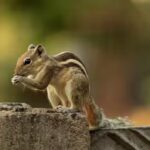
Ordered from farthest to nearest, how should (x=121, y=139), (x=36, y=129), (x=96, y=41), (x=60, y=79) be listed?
(x=96, y=41), (x=60, y=79), (x=121, y=139), (x=36, y=129)

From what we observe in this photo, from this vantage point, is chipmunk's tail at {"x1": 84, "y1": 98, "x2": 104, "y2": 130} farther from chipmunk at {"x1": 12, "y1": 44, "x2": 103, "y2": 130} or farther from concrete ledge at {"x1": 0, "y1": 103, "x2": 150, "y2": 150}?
concrete ledge at {"x1": 0, "y1": 103, "x2": 150, "y2": 150}

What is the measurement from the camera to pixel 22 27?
1367 cm

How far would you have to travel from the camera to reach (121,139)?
13.8 feet

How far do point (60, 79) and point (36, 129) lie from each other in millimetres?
563

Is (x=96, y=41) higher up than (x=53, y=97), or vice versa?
(x=96, y=41)

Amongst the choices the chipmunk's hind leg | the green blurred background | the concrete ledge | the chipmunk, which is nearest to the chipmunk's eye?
the chipmunk

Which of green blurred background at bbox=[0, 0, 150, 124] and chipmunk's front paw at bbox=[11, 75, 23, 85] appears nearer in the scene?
chipmunk's front paw at bbox=[11, 75, 23, 85]

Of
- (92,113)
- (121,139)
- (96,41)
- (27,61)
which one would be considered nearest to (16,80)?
(27,61)

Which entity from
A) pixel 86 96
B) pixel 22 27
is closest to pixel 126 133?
pixel 86 96

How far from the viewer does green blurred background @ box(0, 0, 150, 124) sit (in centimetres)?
1342

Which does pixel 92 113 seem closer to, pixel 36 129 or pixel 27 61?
pixel 27 61

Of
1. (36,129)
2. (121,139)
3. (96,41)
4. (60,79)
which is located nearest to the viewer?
(36,129)

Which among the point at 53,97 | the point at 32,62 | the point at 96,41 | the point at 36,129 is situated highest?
the point at 96,41

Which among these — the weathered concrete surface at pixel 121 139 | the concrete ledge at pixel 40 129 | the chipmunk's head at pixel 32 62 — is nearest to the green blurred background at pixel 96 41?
the chipmunk's head at pixel 32 62
